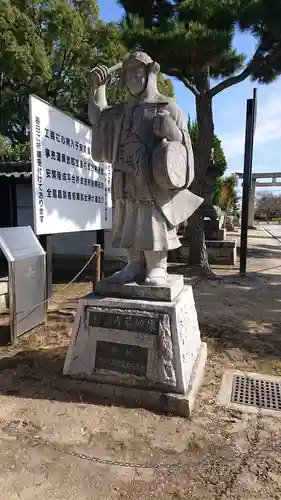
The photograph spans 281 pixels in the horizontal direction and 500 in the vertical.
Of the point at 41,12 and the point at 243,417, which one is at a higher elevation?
the point at 41,12

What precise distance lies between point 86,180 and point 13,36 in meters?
7.40

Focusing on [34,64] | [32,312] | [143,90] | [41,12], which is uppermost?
[41,12]

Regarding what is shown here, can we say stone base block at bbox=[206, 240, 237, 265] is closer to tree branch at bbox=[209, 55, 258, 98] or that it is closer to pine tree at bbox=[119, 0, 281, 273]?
A: pine tree at bbox=[119, 0, 281, 273]

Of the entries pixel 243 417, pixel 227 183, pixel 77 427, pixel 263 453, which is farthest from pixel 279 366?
pixel 227 183

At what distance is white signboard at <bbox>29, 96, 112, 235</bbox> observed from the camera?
4.66 metres

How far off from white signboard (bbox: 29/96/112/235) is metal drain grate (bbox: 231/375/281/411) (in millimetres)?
3077

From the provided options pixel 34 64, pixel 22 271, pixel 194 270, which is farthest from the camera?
pixel 34 64

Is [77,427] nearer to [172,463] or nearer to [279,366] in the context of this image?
[172,463]

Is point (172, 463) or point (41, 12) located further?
point (41, 12)

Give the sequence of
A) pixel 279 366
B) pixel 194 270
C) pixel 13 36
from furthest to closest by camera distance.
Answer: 1. pixel 13 36
2. pixel 194 270
3. pixel 279 366

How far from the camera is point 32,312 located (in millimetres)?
4301

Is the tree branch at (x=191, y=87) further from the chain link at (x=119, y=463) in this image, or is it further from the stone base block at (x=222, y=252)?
the chain link at (x=119, y=463)

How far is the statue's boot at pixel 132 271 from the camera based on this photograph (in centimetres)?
297

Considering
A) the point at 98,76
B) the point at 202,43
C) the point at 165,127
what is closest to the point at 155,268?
the point at 165,127
